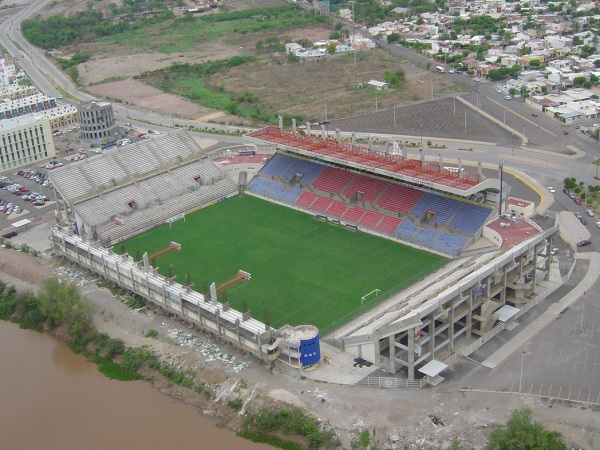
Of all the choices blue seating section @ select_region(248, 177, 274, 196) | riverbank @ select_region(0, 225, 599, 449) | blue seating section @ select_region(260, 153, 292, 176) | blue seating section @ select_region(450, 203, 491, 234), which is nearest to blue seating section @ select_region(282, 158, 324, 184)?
blue seating section @ select_region(260, 153, 292, 176)

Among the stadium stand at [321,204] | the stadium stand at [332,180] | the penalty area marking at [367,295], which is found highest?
the stadium stand at [332,180]

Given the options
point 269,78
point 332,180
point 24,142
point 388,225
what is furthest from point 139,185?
point 269,78

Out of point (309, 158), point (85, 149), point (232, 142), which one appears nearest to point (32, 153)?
point (85, 149)

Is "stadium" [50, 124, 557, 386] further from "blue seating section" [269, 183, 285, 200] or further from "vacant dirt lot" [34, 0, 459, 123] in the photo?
"vacant dirt lot" [34, 0, 459, 123]

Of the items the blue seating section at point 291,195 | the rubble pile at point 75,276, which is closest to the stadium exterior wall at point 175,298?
the rubble pile at point 75,276

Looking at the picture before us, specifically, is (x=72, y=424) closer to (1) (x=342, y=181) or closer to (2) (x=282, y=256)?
(2) (x=282, y=256)

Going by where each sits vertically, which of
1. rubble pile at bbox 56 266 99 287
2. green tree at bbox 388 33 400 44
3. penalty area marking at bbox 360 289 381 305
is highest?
penalty area marking at bbox 360 289 381 305

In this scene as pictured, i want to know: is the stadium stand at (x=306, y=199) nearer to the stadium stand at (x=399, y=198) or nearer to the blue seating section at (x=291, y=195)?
the blue seating section at (x=291, y=195)
